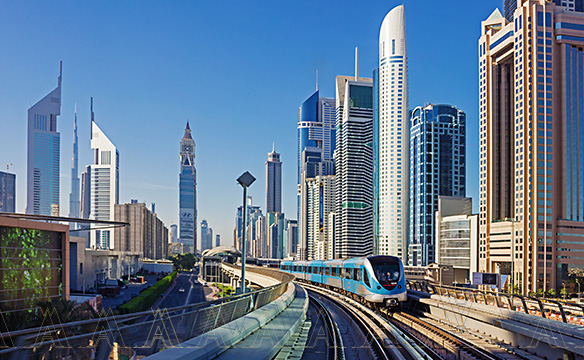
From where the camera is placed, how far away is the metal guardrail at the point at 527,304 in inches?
675

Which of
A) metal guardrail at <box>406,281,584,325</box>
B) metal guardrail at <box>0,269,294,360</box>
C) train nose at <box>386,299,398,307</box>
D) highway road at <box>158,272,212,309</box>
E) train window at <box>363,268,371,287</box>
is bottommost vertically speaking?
highway road at <box>158,272,212,309</box>

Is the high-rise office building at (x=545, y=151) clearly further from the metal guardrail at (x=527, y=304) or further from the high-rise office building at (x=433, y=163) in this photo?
the metal guardrail at (x=527, y=304)

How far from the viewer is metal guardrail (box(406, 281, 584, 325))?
1715 centimetres

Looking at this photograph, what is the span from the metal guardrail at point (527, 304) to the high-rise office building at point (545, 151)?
74124 millimetres

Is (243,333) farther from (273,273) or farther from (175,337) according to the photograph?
(273,273)

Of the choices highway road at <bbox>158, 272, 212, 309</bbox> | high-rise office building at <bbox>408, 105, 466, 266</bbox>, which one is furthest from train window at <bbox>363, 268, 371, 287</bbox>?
high-rise office building at <bbox>408, 105, 466, 266</bbox>

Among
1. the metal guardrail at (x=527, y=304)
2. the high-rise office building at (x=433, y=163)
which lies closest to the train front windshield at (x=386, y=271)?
the metal guardrail at (x=527, y=304)

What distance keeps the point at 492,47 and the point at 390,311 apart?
9419cm

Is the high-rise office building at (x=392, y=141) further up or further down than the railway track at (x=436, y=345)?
further up

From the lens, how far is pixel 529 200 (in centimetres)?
9625

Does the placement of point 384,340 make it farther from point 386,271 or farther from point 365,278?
point 365,278

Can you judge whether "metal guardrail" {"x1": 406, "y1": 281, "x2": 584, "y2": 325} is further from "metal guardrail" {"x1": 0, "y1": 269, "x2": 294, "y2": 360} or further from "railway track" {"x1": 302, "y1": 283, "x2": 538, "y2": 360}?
"metal guardrail" {"x1": 0, "y1": 269, "x2": 294, "y2": 360}

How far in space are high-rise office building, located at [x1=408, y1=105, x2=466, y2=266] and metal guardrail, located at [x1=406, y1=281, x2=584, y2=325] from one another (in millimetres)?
140516

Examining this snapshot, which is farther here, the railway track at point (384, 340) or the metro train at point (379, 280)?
the metro train at point (379, 280)
